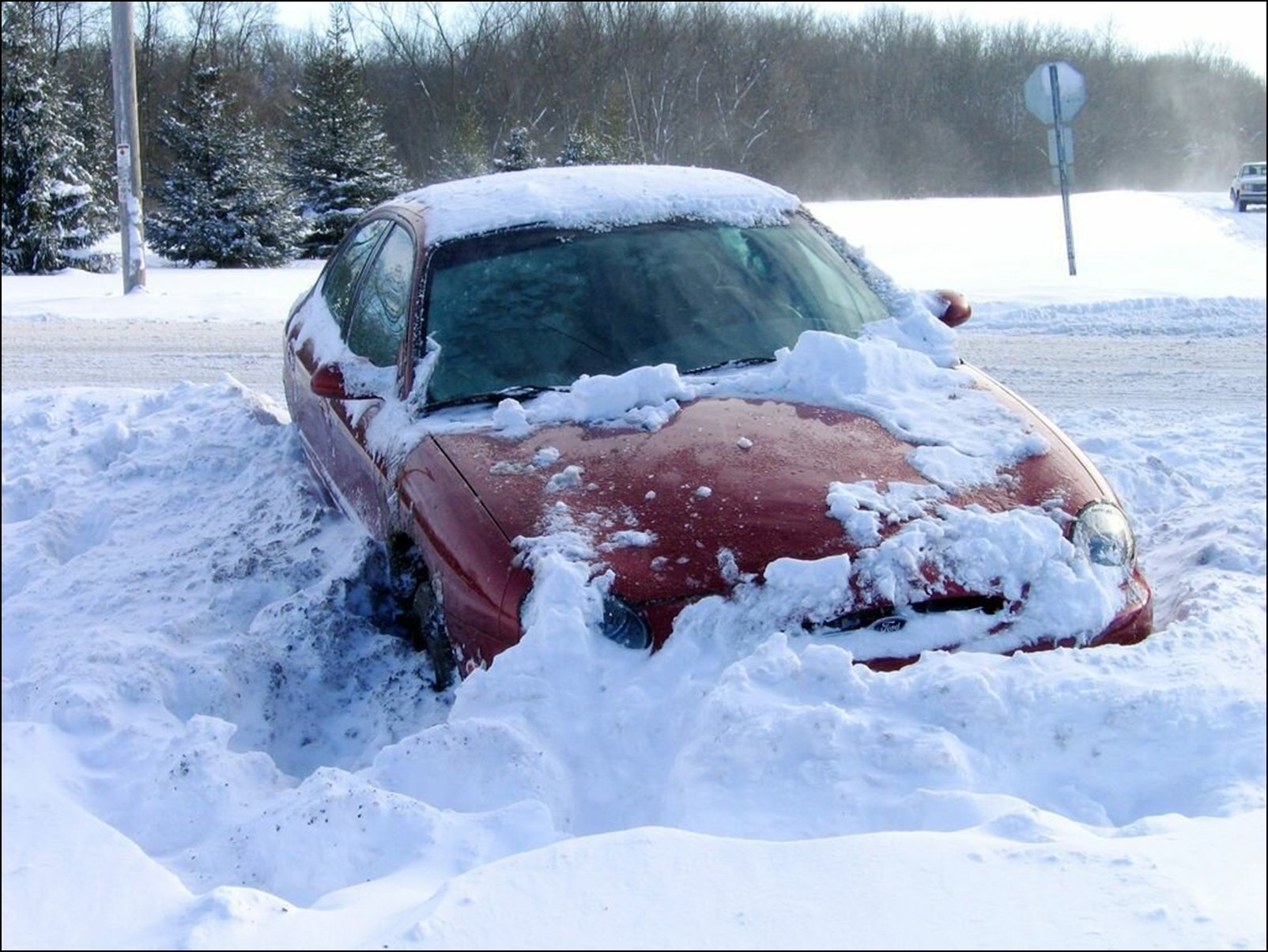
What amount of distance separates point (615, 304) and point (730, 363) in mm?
432

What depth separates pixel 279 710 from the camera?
346cm

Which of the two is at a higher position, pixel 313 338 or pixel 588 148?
pixel 588 148

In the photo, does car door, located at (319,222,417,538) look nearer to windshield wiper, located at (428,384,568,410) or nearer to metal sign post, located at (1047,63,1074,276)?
windshield wiper, located at (428,384,568,410)

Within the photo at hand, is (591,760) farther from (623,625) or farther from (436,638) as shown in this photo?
(436,638)

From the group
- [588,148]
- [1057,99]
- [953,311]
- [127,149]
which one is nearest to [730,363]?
[953,311]

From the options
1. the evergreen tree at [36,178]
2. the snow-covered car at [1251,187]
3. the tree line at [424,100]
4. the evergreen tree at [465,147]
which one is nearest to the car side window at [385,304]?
the tree line at [424,100]

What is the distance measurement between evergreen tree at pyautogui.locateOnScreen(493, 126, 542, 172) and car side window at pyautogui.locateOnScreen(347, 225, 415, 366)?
14164 mm

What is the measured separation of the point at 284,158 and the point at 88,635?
1802cm

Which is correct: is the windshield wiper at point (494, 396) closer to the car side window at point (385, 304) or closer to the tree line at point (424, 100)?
the car side window at point (385, 304)

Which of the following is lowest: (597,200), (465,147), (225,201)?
(225,201)

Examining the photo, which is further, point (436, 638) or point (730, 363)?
point (730, 363)

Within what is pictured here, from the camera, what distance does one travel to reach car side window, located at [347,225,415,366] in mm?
4180

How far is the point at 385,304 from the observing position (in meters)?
4.40

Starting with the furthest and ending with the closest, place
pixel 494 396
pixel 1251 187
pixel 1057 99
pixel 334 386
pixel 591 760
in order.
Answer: pixel 1251 187 < pixel 1057 99 < pixel 334 386 < pixel 494 396 < pixel 591 760
